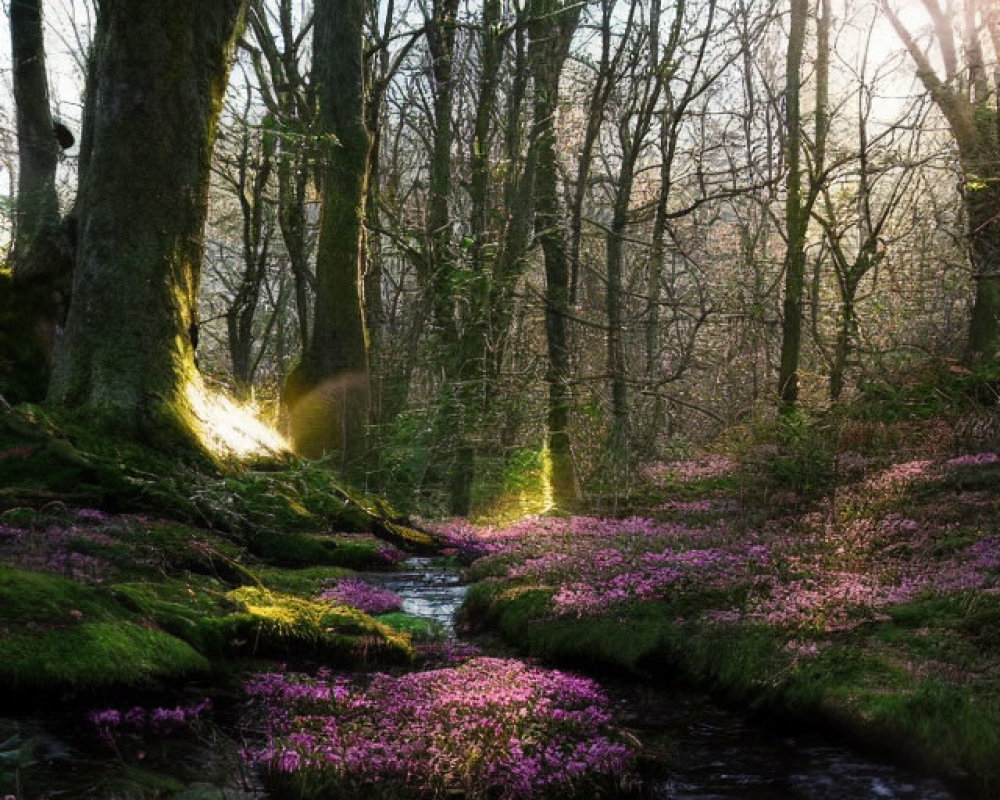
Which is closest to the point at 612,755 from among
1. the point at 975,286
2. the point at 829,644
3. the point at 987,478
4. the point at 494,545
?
the point at 829,644

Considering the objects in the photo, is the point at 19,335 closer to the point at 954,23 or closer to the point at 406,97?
the point at 406,97

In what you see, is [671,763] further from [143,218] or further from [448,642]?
[143,218]

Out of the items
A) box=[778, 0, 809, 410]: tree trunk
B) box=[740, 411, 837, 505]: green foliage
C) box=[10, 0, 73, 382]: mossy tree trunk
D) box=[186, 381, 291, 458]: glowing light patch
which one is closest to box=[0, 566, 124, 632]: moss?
box=[186, 381, 291, 458]: glowing light patch

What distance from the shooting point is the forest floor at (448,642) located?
14.3 feet

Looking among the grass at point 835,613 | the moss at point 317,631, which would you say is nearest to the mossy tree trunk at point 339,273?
the grass at point 835,613

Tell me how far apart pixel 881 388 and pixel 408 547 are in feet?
27.9

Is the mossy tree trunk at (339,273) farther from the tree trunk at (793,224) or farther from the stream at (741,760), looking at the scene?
the stream at (741,760)

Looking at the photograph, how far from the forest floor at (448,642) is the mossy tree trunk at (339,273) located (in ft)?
12.8

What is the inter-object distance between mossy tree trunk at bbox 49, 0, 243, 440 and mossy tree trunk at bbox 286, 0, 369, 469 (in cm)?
448

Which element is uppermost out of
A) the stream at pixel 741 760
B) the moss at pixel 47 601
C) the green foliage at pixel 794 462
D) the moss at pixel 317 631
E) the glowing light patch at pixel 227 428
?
the glowing light patch at pixel 227 428

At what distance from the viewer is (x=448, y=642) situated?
7.84 meters

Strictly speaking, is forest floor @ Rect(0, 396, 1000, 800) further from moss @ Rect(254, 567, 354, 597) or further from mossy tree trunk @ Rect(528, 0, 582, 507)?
mossy tree trunk @ Rect(528, 0, 582, 507)

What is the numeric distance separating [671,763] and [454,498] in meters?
14.7

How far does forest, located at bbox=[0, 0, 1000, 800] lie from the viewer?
4.67m
